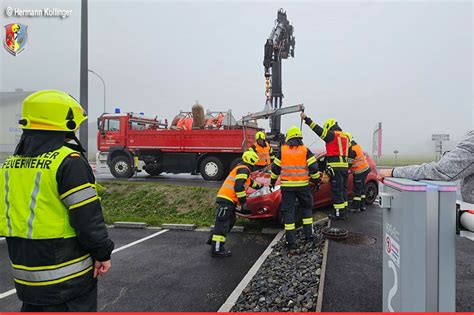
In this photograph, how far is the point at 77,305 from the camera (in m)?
1.94

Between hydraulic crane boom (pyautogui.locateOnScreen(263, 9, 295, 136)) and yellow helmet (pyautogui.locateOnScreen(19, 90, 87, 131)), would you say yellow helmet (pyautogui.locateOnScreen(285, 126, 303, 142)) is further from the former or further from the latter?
hydraulic crane boom (pyautogui.locateOnScreen(263, 9, 295, 136))

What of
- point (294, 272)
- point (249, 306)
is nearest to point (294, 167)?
point (294, 272)

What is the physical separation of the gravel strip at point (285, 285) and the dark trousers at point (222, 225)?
0.81 meters

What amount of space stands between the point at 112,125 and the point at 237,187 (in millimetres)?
10369

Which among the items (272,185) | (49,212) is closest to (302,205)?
(272,185)

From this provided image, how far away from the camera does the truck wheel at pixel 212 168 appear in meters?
12.2

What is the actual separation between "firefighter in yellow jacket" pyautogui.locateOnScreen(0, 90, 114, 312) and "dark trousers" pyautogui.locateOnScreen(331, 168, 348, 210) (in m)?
5.19

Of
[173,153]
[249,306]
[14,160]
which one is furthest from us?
[173,153]

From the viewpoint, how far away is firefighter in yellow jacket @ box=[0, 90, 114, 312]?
5.99ft

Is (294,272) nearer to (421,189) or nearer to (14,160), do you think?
(421,189)

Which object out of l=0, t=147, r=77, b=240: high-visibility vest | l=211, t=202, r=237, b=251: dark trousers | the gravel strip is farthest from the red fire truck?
l=0, t=147, r=77, b=240: high-visibility vest

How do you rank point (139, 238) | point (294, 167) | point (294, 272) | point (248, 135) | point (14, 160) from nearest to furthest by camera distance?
→ 1. point (14, 160)
2. point (294, 272)
3. point (294, 167)
4. point (139, 238)
5. point (248, 135)

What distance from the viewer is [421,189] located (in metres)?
1.70

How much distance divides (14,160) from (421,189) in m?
2.45
